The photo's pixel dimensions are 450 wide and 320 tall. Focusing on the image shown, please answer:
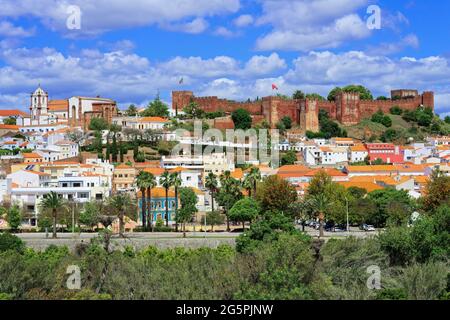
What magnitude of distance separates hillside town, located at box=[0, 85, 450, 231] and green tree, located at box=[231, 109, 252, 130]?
17cm

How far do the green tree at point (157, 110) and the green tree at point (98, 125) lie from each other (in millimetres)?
9519

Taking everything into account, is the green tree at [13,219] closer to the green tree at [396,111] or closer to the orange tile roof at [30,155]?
the orange tile roof at [30,155]

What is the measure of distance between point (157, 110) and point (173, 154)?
25.4 m

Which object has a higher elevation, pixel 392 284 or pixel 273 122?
pixel 273 122

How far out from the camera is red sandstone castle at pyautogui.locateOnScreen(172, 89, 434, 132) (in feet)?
359

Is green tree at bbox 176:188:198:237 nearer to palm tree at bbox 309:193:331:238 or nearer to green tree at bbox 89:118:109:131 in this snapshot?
palm tree at bbox 309:193:331:238

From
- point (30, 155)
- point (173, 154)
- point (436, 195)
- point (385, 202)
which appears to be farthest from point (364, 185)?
point (30, 155)

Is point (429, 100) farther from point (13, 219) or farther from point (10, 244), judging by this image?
point (10, 244)

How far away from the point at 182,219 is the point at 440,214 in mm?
20036

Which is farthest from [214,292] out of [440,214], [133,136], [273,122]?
[273,122]

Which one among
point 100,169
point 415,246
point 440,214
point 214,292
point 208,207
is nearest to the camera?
point 214,292

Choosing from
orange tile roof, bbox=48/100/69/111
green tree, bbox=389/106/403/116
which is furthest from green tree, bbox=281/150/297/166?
orange tile roof, bbox=48/100/69/111

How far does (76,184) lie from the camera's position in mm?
62062
